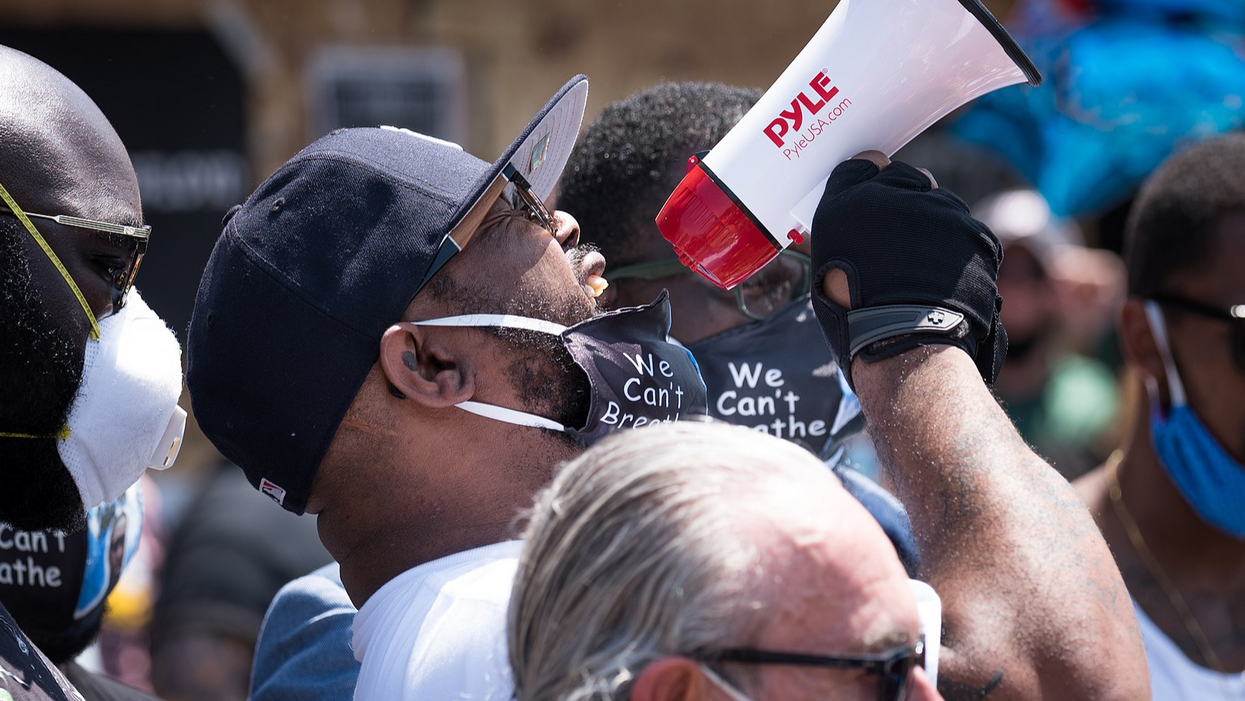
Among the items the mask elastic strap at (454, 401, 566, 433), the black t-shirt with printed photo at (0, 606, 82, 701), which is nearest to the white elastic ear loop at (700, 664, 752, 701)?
the mask elastic strap at (454, 401, 566, 433)

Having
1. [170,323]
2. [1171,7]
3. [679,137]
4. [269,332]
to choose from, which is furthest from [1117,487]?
[1171,7]

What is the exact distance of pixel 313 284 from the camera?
1.99 metres

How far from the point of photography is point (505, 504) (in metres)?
2.01

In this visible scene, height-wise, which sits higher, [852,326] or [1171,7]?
[852,326]

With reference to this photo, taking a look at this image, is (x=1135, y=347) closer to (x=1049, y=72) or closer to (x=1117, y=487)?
(x=1117, y=487)

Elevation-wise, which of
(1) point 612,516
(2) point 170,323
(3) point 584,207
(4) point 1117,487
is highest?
(1) point 612,516

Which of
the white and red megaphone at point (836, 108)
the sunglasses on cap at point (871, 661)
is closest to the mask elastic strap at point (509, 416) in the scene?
the white and red megaphone at point (836, 108)

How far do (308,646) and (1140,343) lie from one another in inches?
96.6

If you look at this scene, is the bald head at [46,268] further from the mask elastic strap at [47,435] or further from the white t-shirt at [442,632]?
the white t-shirt at [442,632]

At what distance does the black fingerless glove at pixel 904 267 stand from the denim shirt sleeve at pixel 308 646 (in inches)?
43.9

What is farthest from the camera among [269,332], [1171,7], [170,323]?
[1171,7]

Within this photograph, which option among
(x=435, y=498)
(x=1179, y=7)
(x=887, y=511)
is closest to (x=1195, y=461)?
(x=887, y=511)

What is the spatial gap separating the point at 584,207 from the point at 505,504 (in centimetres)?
104

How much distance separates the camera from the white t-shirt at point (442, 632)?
1.68m
